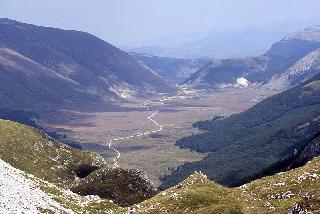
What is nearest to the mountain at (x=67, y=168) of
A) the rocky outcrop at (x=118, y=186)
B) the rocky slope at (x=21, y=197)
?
the rocky outcrop at (x=118, y=186)

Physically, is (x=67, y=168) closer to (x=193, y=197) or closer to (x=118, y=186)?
(x=118, y=186)

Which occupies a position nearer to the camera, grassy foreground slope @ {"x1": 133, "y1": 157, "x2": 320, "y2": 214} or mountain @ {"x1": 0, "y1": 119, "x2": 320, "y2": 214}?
mountain @ {"x1": 0, "y1": 119, "x2": 320, "y2": 214}

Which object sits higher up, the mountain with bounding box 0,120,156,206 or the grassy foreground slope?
the grassy foreground slope

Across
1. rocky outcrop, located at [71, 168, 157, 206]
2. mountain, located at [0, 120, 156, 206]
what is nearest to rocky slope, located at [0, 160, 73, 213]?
mountain, located at [0, 120, 156, 206]

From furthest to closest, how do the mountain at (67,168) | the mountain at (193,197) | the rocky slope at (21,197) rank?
the mountain at (67,168) < the mountain at (193,197) < the rocky slope at (21,197)

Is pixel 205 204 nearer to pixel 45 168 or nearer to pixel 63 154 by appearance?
pixel 45 168

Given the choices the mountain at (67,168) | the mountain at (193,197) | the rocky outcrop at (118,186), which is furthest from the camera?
the mountain at (67,168)

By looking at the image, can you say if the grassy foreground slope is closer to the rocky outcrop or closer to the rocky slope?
the rocky slope

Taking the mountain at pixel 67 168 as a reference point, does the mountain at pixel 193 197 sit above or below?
above

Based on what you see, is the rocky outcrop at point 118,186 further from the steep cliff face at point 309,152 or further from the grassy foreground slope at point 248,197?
the steep cliff face at point 309,152

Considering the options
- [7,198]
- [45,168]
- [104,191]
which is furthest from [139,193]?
[7,198]
